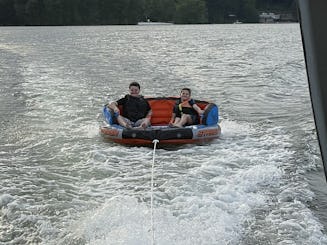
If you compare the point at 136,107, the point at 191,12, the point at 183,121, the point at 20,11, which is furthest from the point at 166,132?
the point at 191,12

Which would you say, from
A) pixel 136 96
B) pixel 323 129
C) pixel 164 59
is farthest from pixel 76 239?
pixel 164 59

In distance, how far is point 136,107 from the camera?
832 cm

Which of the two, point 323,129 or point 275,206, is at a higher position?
point 323,129

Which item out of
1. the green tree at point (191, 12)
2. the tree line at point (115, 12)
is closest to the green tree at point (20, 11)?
the tree line at point (115, 12)

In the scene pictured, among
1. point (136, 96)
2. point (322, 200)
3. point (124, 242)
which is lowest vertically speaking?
point (322, 200)

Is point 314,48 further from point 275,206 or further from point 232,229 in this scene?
point 275,206

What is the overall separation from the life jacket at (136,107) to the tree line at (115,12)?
48.2 metres

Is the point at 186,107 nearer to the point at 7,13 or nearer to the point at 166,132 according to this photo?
the point at 166,132

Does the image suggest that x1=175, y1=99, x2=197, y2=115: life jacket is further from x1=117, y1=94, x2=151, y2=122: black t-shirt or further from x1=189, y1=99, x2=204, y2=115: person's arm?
x1=117, y1=94, x2=151, y2=122: black t-shirt

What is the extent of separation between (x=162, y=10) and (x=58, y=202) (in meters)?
74.1

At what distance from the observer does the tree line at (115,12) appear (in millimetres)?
63375

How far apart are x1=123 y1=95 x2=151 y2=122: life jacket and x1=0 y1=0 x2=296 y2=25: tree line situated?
4825 centimetres

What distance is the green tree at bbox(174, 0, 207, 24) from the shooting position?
7575cm

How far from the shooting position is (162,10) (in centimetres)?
7694
